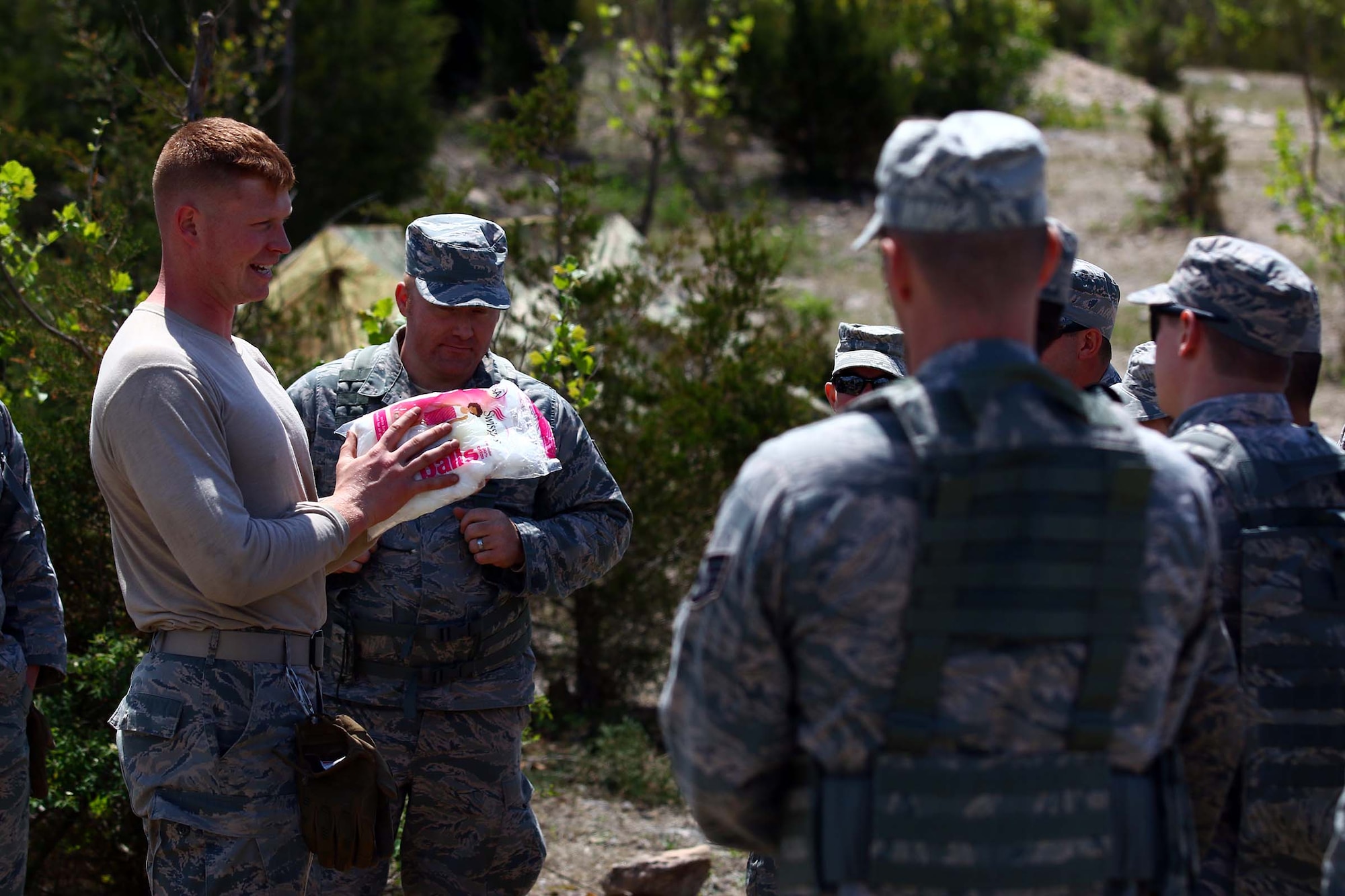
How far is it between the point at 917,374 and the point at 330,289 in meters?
6.19

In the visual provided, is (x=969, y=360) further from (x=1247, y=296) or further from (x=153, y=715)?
(x=153, y=715)

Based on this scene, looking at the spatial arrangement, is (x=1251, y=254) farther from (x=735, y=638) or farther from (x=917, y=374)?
(x=735, y=638)

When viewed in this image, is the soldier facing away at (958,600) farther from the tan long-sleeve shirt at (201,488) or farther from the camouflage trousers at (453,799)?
the camouflage trousers at (453,799)

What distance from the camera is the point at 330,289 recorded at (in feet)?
24.6

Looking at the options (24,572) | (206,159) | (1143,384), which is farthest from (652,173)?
(206,159)

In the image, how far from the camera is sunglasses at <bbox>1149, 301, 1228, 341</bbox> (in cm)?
245

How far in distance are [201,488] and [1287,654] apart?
6.47 feet

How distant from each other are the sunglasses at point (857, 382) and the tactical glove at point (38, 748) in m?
2.13

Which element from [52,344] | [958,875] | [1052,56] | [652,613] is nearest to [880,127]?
[1052,56]

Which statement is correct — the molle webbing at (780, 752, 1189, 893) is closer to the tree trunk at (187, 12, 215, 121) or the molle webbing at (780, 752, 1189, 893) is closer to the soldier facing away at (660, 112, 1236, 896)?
the soldier facing away at (660, 112, 1236, 896)

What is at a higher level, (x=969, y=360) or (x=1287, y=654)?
(x=969, y=360)

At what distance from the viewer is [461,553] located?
3.24m

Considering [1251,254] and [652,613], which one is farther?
[652,613]

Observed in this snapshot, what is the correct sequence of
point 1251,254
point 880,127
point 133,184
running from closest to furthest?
point 1251,254
point 133,184
point 880,127
